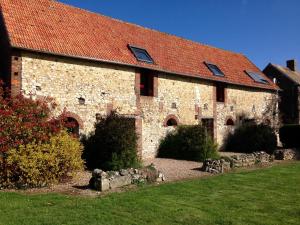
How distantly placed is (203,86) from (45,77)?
33.8 ft

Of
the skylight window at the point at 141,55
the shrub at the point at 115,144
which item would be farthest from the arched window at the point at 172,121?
the shrub at the point at 115,144

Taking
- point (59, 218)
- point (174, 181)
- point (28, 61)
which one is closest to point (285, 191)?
point (174, 181)

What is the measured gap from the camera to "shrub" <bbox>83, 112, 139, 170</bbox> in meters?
12.9

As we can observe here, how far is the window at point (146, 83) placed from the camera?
18.1 meters

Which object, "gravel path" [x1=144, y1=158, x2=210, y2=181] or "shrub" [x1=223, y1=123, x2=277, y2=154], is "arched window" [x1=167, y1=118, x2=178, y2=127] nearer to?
"gravel path" [x1=144, y1=158, x2=210, y2=181]

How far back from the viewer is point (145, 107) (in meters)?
17.7

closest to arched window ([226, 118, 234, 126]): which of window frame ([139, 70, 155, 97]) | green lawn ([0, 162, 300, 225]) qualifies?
window frame ([139, 70, 155, 97])

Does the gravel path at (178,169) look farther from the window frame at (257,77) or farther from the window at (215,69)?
the window frame at (257,77)

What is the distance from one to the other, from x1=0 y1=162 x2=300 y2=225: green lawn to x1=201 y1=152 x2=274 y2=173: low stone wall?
2.79m

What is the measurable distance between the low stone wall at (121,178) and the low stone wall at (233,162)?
2865mm

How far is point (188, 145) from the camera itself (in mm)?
17297

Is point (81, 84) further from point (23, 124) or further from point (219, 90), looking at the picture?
point (219, 90)

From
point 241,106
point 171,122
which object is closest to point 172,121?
point 171,122

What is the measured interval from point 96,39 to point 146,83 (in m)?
3.48
